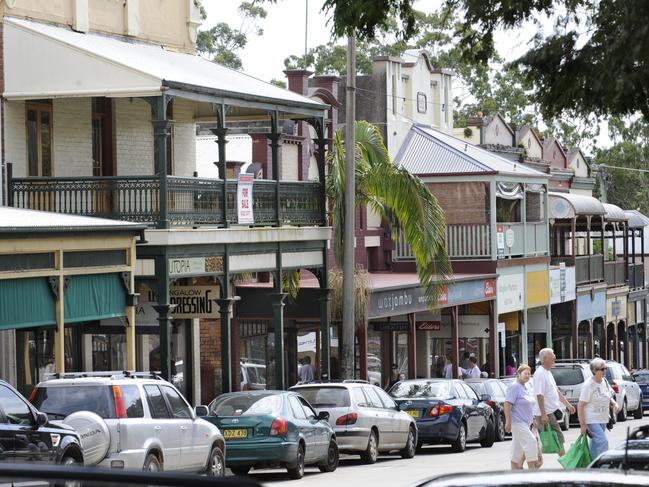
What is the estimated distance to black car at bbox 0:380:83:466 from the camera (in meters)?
15.1

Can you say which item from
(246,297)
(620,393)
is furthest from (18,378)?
(620,393)

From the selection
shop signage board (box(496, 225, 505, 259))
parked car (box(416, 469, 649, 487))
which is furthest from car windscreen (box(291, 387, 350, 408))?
shop signage board (box(496, 225, 505, 259))

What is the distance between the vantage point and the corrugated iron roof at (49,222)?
20.7m

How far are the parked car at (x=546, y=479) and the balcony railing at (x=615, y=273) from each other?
5155 cm

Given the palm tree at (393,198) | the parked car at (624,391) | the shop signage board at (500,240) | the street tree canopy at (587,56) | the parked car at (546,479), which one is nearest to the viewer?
the parked car at (546,479)

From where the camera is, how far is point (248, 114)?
3119 centimetres

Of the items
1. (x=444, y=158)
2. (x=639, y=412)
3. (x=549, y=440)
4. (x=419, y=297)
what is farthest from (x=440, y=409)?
(x=444, y=158)

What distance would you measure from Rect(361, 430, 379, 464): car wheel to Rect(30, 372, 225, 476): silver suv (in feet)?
22.0

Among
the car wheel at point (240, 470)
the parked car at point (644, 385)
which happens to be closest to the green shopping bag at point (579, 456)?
the car wheel at point (240, 470)

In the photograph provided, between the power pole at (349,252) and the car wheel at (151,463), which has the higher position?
the power pole at (349,252)

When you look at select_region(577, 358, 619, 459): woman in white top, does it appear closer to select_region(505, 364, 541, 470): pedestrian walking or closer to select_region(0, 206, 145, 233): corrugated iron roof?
select_region(505, 364, 541, 470): pedestrian walking

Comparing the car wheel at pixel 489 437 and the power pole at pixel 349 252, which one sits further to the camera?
the car wheel at pixel 489 437

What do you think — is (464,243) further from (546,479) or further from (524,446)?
(546,479)

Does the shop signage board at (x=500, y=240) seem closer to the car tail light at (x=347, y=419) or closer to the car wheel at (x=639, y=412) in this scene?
the car wheel at (x=639, y=412)
